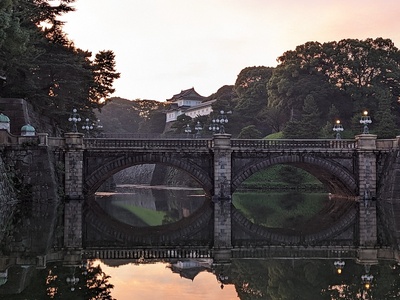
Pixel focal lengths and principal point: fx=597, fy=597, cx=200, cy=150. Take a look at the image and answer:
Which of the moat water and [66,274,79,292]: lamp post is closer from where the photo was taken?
the moat water

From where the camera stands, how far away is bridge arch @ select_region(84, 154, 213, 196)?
47997 mm

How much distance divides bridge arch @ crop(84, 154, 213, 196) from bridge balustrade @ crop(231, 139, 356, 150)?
3.73m

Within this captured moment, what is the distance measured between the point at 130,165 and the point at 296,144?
46.8 ft

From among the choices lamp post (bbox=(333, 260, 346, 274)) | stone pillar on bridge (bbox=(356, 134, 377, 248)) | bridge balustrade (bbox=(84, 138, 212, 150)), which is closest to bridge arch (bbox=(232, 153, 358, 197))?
stone pillar on bridge (bbox=(356, 134, 377, 248))

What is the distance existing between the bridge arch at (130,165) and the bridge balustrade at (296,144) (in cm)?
373

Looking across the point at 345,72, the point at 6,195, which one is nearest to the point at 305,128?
the point at 345,72

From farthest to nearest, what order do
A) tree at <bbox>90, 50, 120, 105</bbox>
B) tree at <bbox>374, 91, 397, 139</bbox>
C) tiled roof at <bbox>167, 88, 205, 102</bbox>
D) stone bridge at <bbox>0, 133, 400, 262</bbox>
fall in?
tiled roof at <bbox>167, 88, 205, 102</bbox>
tree at <bbox>374, 91, 397, 139</bbox>
tree at <bbox>90, 50, 120, 105</bbox>
stone bridge at <bbox>0, 133, 400, 262</bbox>

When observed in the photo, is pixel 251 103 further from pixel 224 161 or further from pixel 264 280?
pixel 264 280

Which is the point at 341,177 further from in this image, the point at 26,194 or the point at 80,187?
the point at 26,194

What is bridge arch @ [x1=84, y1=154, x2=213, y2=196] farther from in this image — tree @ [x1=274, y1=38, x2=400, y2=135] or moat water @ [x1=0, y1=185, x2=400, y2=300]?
tree @ [x1=274, y1=38, x2=400, y2=135]

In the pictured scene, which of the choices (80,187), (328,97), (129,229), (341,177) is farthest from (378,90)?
(129,229)

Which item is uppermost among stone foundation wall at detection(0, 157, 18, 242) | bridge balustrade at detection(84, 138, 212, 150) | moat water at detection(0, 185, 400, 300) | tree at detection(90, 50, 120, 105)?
tree at detection(90, 50, 120, 105)

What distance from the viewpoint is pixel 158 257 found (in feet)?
64.1

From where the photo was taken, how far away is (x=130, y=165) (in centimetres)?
4884
